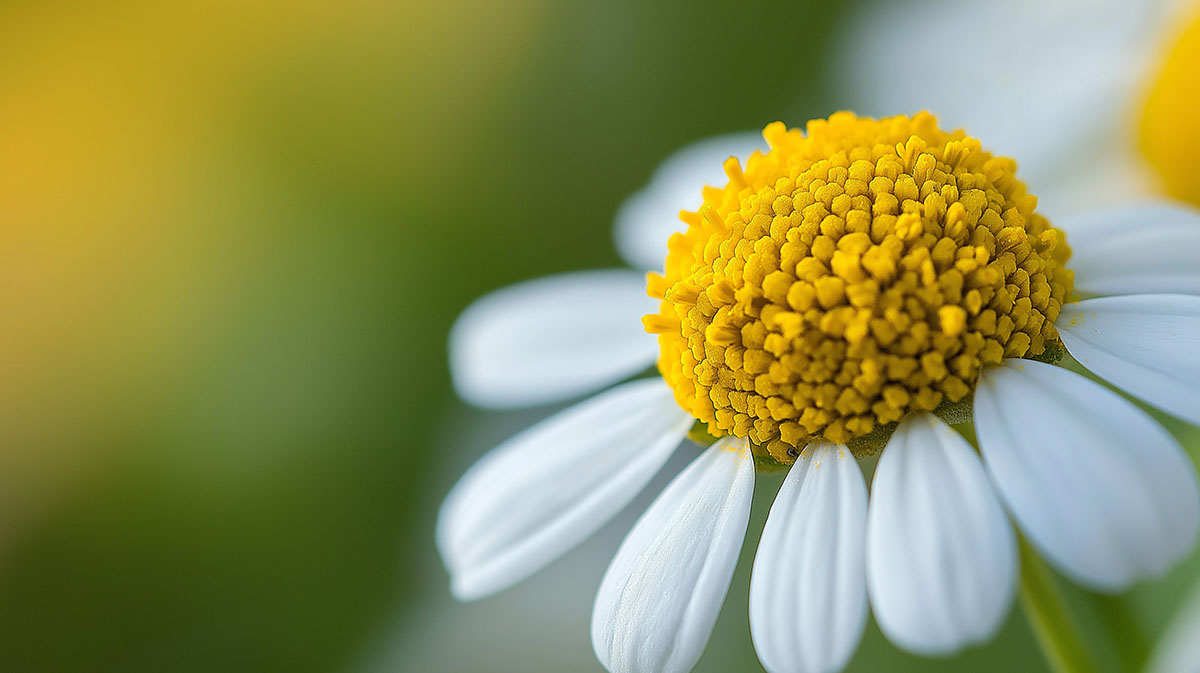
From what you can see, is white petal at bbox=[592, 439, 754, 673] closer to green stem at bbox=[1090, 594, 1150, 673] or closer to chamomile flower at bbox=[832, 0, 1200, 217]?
green stem at bbox=[1090, 594, 1150, 673]

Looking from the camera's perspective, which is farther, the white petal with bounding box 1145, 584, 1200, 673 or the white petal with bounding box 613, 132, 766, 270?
the white petal with bounding box 613, 132, 766, 270

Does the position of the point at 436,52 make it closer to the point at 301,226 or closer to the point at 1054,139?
the point at 301,226

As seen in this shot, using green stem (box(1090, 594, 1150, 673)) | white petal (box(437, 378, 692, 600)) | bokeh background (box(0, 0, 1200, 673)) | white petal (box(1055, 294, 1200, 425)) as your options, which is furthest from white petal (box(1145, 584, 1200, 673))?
bokeh background (box(0, 0, 1200, 673))

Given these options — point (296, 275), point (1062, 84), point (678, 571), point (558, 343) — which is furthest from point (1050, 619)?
point (296, 275)

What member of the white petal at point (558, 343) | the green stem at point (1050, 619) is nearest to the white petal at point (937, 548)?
the green stem at point (1050, 619)

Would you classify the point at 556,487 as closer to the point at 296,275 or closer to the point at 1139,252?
the point at 1139,252

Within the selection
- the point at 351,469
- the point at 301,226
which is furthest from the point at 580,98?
the point at 351,469
